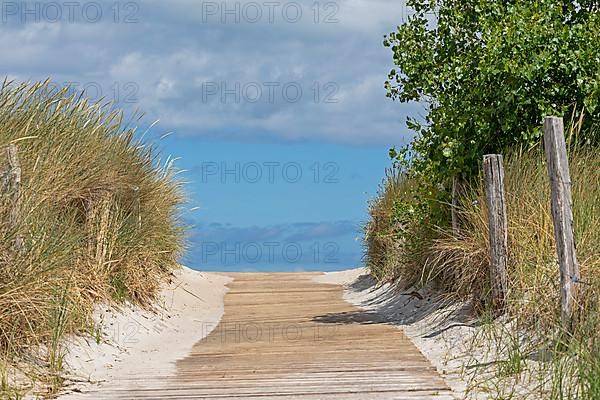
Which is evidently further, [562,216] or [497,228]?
[497,228]

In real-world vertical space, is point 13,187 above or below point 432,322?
above

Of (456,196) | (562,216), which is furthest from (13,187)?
(456,196)

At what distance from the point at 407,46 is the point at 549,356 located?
560cm

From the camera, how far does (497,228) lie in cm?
1065

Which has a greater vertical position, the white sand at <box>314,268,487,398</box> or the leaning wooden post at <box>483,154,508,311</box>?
the leaning wooden post at <box>483,154,508,311</box>

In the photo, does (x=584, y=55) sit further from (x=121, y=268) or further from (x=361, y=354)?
(x=121, y=268)

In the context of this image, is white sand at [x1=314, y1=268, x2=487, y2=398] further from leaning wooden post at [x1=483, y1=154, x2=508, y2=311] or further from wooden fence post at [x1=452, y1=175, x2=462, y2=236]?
wooden fence post at [x1=452, y1=175, x2=462, y2=236]

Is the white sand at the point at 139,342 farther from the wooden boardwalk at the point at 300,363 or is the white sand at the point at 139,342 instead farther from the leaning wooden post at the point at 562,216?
the leaning wooden post at the point at 562,216

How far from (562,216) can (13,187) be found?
16.7 ft

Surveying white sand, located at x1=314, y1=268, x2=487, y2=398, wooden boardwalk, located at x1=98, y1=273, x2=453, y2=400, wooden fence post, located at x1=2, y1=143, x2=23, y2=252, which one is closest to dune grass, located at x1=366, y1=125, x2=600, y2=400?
white sand, located at x1=314, y1=268, x2=487, y2=398

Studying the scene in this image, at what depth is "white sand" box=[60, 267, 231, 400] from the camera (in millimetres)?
9200

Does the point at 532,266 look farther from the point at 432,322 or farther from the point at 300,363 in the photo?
the point at 300,363

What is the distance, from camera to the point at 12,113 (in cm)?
1129

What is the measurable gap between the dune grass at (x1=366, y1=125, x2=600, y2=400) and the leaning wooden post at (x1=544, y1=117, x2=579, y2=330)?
119 mm
